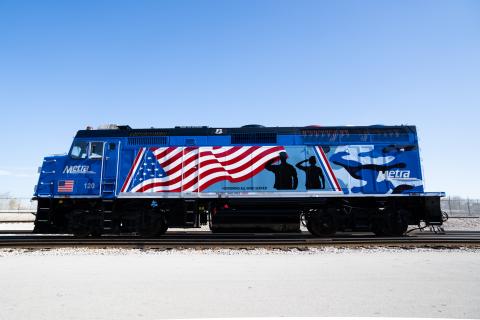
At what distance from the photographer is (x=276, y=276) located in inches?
208

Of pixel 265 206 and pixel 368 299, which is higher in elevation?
pixel 265 206

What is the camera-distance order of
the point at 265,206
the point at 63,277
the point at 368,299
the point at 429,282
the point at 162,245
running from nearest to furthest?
the point at 368,299
the point at 429,282
the point at 63,277
the point at 162,245
the point at 265,206

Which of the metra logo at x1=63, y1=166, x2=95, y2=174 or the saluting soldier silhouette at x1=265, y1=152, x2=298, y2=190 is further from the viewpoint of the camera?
the metra logo at x1=63, y1=166, x2=95, y2=174

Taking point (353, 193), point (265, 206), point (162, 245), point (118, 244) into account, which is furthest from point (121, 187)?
point (353, 193)

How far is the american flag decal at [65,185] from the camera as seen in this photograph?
10.6 metres

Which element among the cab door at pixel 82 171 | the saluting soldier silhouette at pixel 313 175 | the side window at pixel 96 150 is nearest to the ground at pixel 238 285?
the saluting soldier silhouette at pixel 313 175

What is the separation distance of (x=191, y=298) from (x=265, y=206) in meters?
6.45

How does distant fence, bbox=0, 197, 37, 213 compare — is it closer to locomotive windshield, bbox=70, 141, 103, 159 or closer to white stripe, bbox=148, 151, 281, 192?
locomotive windshield, bbox=70, 141, 103, 159

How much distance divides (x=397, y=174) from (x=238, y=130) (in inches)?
232

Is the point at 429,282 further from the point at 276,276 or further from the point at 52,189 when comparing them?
the point at 52,189

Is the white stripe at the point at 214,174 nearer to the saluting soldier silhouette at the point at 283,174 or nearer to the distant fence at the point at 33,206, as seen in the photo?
the saluting soldier silhouette at the point at 283,174

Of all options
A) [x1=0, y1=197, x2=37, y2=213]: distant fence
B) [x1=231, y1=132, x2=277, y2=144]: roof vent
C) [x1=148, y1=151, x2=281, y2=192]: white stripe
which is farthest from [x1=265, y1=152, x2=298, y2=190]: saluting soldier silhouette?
[x1=0, y1=197, x2=37, y2=213]: distant fence

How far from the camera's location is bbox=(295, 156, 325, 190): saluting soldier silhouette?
10383 millimetres

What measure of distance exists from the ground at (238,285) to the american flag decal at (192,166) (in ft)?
11.3
